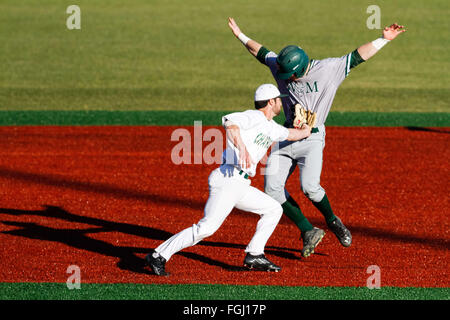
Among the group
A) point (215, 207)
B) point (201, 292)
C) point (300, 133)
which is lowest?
point (201, 292)

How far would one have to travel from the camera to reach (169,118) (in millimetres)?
18375

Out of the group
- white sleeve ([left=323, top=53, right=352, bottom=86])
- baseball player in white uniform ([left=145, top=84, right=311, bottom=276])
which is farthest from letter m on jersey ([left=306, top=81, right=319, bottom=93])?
baseball player in white uniform ([left=145, top=84, right=311, bottom=276])

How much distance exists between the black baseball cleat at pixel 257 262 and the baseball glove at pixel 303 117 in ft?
4.50

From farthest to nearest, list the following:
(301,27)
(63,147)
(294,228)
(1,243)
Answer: (301,27) < (63,147) < (294,228) < (1,243)

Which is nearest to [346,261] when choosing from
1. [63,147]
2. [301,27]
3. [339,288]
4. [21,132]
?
[339,288]

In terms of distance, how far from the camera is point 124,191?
1180 cm

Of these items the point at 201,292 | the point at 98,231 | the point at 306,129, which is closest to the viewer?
the point at 201,292

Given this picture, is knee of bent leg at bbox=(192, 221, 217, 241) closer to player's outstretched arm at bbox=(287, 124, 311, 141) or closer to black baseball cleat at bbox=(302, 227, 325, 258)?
player's outstretched arm at bbox=(287, 124, 311, 141)

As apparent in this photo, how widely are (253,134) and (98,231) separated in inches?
118

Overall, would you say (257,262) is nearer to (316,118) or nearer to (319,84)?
(316,118)

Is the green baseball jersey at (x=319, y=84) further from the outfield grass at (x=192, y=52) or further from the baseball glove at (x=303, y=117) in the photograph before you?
the outfield grass at (x=192, y=52)

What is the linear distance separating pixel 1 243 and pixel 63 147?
612 cm

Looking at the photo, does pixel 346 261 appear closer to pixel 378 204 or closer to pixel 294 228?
pixel 294 228

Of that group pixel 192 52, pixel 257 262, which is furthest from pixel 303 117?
pixel 192 52
